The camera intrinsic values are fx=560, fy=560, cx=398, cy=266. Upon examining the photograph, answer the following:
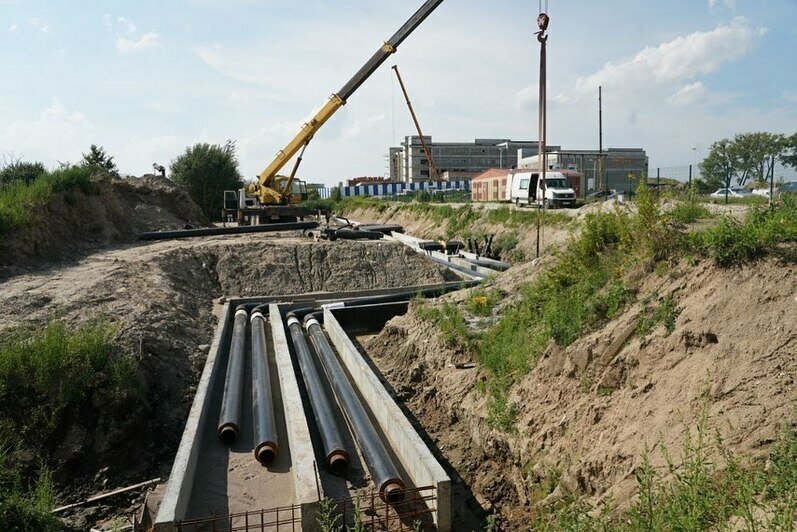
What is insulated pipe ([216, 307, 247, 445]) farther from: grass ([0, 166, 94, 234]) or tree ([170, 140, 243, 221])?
tree ([170, 140, 243, 221])

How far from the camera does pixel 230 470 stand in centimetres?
714

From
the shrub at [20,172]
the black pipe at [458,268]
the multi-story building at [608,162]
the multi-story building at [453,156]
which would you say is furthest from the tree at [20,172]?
the multi-story building at [453,156]

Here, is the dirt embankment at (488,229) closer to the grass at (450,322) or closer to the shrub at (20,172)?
the grass at (450,322)

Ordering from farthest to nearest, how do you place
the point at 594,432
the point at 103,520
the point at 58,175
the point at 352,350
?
the point at 58,175 < the point at 352,350 < the point at 103,520 < the point at 594,432

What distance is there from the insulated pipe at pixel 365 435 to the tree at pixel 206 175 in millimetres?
38059

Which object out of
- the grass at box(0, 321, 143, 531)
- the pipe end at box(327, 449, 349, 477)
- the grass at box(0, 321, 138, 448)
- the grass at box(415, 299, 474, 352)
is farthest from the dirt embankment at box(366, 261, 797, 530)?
the grass at box(0, 321, 138, 448)

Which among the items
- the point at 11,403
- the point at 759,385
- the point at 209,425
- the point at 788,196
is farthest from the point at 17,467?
the point at 788,196

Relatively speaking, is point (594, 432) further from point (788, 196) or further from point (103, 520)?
point (103, 520)

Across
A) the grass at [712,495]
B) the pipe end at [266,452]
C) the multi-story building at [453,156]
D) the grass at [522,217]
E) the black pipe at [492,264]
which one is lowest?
the pipe end at [266,452]

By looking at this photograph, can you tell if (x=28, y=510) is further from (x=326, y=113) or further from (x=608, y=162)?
(x=608, y=162)

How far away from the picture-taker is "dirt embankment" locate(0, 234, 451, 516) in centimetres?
825

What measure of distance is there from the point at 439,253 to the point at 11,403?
53.2ft

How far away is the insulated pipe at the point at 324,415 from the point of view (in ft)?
22.6

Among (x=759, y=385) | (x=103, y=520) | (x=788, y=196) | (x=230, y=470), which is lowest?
(x=103, y=520)
